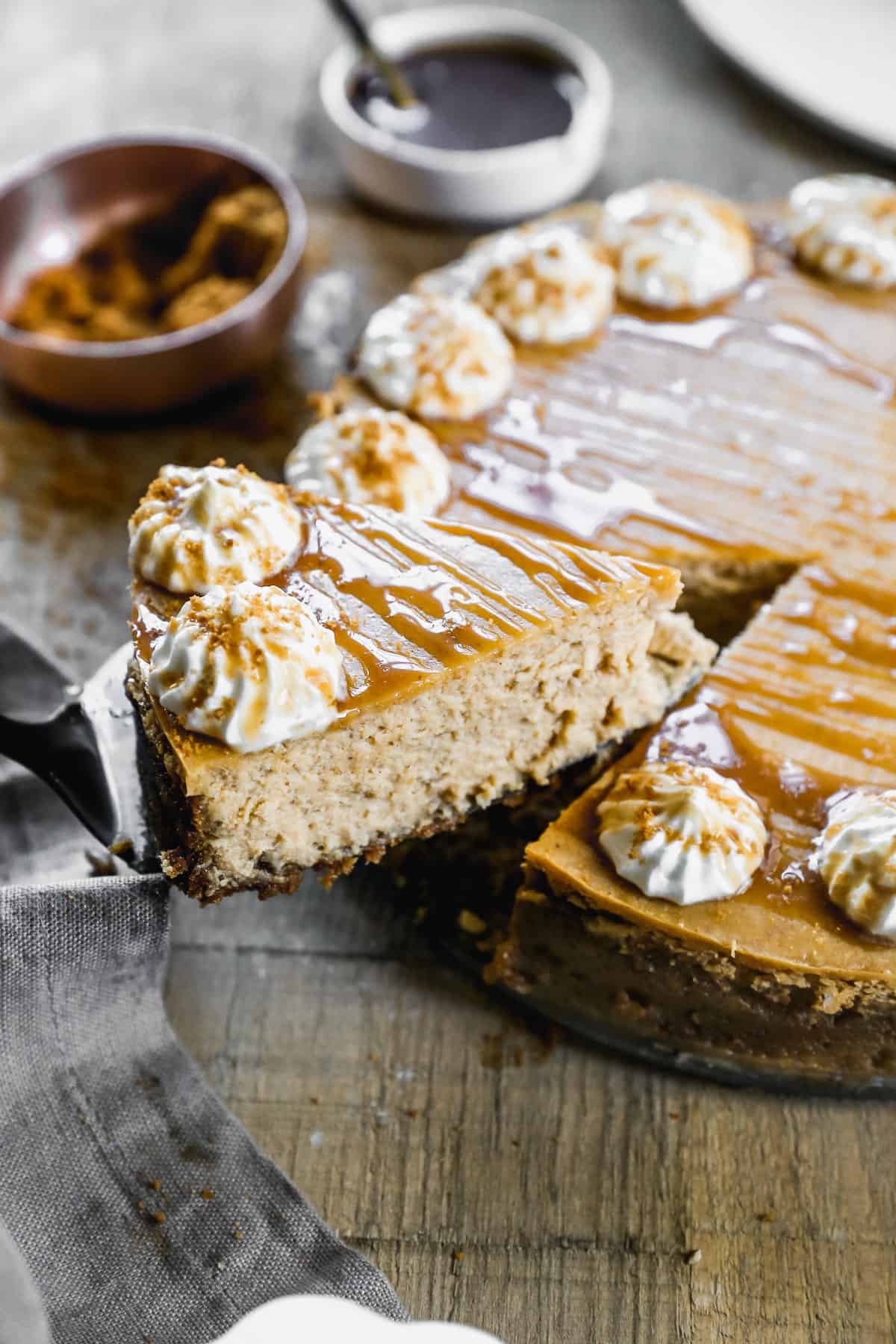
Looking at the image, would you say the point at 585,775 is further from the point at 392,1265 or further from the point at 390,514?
the point at 392,1265

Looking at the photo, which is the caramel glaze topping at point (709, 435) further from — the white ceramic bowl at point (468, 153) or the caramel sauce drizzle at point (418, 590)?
the white ceramic bowl at point (468, 153)

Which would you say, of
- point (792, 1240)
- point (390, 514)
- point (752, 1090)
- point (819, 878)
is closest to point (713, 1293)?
point (792, 1240)

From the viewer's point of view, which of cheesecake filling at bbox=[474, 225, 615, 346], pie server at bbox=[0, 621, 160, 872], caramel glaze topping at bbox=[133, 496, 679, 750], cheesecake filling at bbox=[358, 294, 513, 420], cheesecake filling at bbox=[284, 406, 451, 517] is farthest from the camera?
cheesecake filling at bbox=[474, 225, 615, 346]

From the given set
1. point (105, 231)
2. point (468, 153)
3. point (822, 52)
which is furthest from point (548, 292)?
point (822, 52)

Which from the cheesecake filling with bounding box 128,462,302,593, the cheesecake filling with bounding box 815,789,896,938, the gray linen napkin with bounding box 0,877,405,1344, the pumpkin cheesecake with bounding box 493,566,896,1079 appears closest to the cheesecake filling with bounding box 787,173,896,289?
the pumpkin cheesecake with bounding box 493,566,896,1079

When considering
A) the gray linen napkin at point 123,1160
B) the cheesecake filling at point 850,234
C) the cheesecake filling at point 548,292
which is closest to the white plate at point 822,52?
the cheesecake filling at point 850,234

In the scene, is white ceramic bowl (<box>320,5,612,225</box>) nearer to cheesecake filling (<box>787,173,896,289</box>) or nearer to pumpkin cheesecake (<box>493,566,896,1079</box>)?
cheesecake filling (<box>787,173,896,289</box>)
